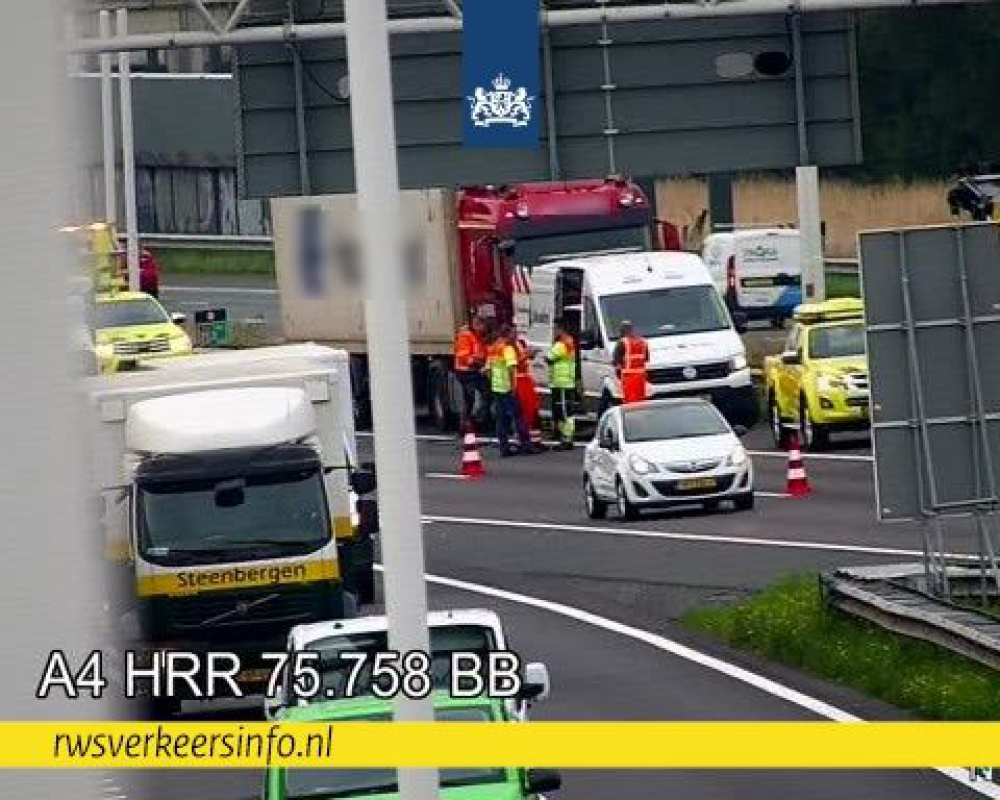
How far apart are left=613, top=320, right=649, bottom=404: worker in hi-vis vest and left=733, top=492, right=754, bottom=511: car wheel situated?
6.38 metres

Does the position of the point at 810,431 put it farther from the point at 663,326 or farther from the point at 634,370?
the point at 663,326

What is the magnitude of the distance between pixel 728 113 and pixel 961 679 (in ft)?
33.3

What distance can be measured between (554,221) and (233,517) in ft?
78.7

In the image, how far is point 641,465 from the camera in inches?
1391

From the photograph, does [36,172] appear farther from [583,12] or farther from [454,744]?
[583,12]

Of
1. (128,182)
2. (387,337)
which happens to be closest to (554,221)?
(128,182)

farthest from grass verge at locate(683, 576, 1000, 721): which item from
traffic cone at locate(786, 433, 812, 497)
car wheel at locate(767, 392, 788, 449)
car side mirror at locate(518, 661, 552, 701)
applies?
car wheel at locate(767, 392, 788, 449)

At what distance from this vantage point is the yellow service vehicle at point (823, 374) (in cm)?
4125

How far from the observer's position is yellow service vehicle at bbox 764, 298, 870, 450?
41250mm

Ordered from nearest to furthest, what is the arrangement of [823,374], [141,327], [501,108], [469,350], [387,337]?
[387,337], [501,108], [823,374], [469,350], [141,327]

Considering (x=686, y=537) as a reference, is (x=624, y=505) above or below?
above

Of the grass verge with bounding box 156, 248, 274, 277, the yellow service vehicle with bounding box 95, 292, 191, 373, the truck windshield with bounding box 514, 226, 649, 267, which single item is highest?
the grass verge with bounding box 156, 248, 274, 277

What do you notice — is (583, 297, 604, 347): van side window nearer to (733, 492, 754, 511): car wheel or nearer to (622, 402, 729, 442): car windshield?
(622, 402, 729, 442): car windshield

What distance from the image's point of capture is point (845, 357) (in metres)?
41.8
